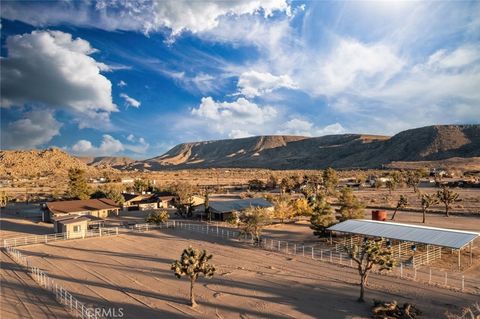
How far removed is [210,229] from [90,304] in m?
23.4

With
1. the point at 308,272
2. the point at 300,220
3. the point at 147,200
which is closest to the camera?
the point at 308,272

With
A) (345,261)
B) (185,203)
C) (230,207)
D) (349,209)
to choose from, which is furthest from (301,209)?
(345,261)

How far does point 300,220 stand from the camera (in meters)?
50.8

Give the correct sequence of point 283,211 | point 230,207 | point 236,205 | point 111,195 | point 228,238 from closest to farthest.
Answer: point 228,238, point 283,211, point 230,207, point 236,205, point 111,195

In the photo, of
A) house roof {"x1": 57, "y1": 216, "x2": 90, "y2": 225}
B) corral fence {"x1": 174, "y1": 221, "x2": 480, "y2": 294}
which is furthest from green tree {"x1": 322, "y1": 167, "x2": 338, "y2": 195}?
house roof {"x1": 57, "y1": 216, "x2": 90, "y2": 225}

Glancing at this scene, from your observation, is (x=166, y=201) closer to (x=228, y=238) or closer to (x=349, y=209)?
(x=228, y=238)

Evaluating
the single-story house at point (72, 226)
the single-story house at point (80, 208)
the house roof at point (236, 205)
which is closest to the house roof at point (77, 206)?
the single-story house at point (80, 208)

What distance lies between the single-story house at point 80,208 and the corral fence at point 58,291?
56.2 feet

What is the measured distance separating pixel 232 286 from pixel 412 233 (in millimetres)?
16307

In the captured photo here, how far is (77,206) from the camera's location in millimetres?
52500

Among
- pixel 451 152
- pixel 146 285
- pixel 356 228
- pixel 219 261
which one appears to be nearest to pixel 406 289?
pixel 356 228

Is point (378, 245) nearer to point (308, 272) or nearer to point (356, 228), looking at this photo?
point (308, 272)

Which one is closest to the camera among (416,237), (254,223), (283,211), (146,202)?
(416,237)

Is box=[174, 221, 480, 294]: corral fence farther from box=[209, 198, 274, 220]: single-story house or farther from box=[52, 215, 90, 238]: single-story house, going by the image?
box=[52, 215, 90, 238]: single-story house
